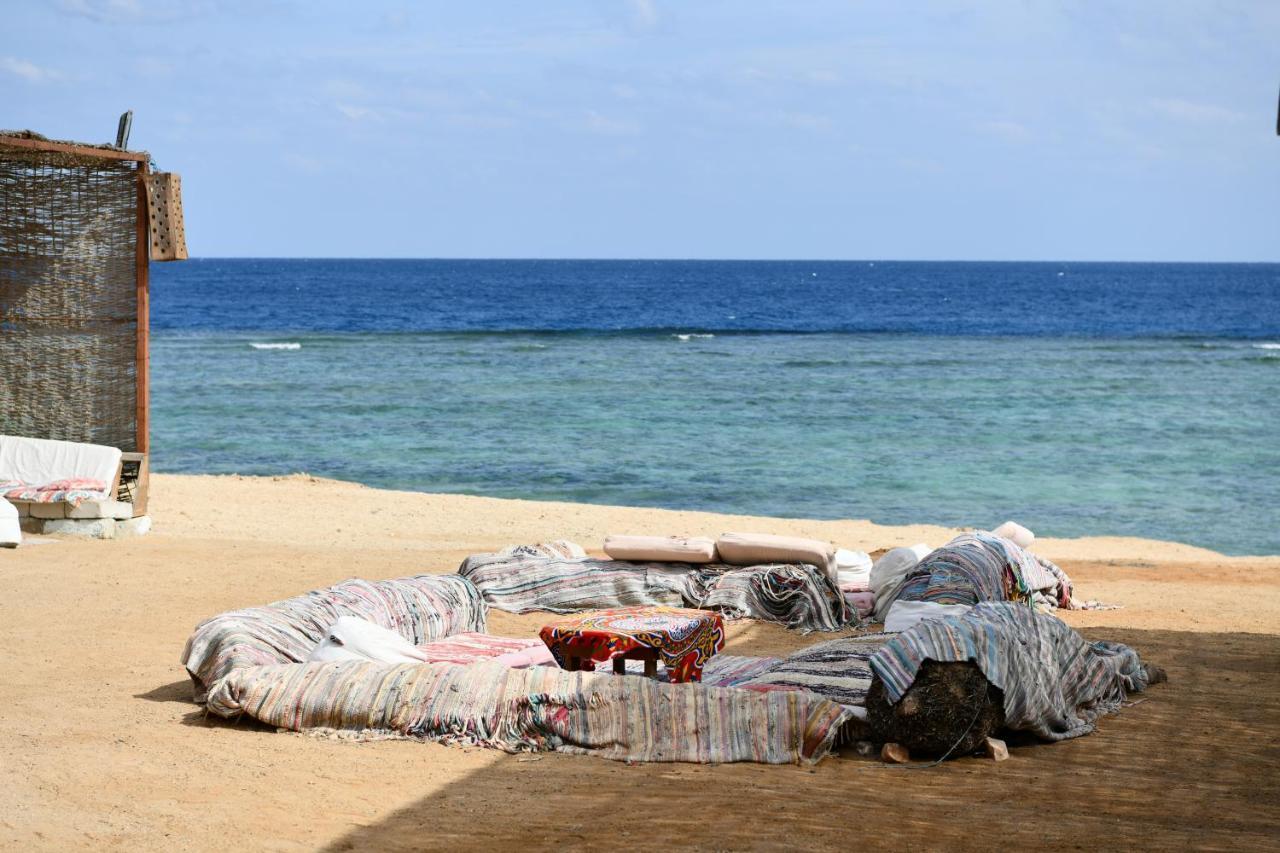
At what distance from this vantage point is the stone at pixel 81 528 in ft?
33.1

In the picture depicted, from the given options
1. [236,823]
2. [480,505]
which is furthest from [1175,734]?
[480,505]

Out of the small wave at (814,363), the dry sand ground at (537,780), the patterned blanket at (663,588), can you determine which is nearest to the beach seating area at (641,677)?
the dry sand ground at (537,780)

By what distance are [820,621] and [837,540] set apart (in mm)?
4382

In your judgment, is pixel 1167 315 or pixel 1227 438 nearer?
pixel 1227 438

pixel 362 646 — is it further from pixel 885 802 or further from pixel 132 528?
pixel 132 528

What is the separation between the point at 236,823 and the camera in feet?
14.1

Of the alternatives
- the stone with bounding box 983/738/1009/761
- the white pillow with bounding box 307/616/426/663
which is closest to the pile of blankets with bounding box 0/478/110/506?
the white pillow with bounding box 307/616/426/663

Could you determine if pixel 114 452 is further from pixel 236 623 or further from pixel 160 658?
pixel 236 623

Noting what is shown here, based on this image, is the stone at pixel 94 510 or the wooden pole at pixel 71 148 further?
the stone at pixel 94 510

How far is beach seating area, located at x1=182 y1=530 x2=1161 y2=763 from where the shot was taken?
A: 5184 mm

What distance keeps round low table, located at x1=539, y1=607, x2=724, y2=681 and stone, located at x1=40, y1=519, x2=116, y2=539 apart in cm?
542

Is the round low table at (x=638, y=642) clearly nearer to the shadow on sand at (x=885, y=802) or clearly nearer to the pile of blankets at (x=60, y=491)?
the shadow on sand at (x=885, y=802)

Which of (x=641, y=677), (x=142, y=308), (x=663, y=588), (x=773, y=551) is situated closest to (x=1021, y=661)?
(x=641, y=677)

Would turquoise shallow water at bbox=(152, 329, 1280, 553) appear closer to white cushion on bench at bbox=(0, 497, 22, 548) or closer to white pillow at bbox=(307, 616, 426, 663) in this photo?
white cushion on bench at bbox=(0, 497, 22, 548)
